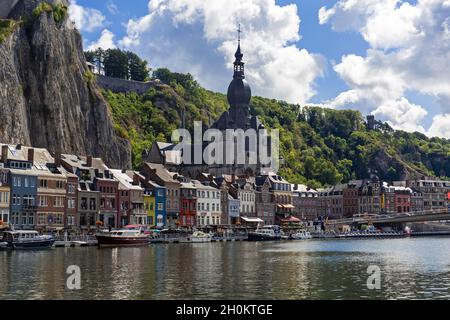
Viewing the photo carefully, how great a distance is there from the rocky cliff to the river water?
46.0 meters

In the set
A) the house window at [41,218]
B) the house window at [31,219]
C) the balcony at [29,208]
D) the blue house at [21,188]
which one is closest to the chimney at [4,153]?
the blue house at [21,188]

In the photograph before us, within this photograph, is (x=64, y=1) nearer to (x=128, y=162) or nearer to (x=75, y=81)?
(x=75, y=81)

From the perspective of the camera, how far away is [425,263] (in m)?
57.3

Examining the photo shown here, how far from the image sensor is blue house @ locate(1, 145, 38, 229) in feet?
278

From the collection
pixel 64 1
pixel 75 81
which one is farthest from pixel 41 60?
pixel 64 1

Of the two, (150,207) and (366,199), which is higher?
(366,199)

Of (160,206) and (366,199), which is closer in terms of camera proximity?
(160,206)

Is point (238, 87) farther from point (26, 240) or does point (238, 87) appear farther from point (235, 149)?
point (26, 240)

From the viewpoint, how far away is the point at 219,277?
44719mm

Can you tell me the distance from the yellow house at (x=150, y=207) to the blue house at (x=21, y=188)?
23.5 meters

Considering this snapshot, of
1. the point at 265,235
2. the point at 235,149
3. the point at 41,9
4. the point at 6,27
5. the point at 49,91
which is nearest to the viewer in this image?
the point at 6,27

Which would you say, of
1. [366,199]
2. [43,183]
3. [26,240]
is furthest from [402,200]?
[26,240]

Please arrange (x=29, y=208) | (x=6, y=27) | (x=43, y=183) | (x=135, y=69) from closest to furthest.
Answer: (x=29, y=208) < (x=43, y=183) < (x=6, y=27) < (x=135, y=69)

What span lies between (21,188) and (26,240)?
13880 mm
